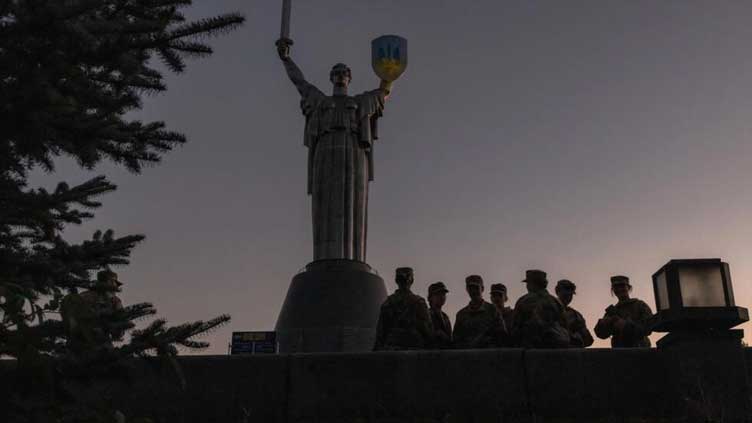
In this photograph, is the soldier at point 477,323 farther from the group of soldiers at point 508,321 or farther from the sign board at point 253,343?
the sign board at point 253,343

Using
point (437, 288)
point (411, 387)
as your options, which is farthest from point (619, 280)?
point (411, 387)

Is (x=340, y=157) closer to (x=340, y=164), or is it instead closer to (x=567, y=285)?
(x=340, y=164)

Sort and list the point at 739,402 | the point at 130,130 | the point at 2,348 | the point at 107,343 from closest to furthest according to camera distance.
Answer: the point at 2,348 < the point at 107,343 < the point at 130,130 < the point at 739,402

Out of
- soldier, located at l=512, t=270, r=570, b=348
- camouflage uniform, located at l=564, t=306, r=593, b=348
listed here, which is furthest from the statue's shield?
soldier, located at l=512, t=270, r=570, b=348

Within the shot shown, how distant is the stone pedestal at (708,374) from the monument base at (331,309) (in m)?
8.08

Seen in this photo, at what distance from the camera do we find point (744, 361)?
6.61 metres

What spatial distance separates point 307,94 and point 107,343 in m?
14.3

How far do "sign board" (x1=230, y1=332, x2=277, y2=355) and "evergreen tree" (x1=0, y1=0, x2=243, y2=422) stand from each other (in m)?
7.89

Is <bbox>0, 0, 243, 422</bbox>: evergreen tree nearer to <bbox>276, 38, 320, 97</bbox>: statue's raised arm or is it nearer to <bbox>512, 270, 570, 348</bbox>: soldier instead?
<bbox>512, 270, 570, 348</bbox>: soldier

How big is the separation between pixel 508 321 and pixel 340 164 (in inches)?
311

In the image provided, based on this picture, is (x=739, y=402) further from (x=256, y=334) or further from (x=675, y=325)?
(x=256, y=334)

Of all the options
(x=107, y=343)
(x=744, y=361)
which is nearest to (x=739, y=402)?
(x=744, y=361)

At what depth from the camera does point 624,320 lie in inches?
357

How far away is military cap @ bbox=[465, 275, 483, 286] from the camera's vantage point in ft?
30.8
